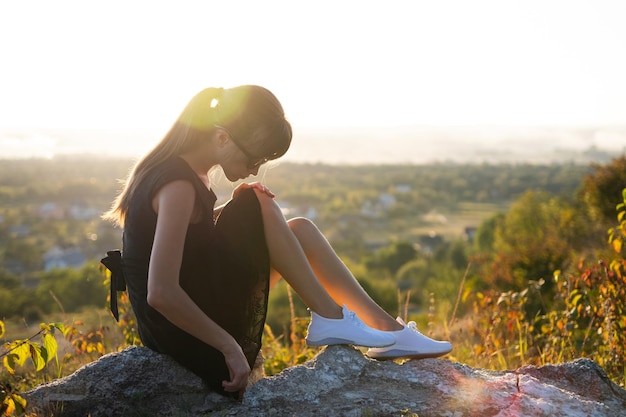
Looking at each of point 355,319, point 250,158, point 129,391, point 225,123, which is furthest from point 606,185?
point 129,391

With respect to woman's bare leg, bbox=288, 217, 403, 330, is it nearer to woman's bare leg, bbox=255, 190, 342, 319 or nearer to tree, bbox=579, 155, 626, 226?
woman's bare leg, bbox=255, 190, 342, 319

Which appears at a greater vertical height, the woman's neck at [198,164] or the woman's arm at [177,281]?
the woman's neck at [198,164]

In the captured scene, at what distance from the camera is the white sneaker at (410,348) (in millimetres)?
3156

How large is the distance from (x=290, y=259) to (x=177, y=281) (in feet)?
1.93

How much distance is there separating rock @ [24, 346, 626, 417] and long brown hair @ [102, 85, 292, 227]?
2.46ft

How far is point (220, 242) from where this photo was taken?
2.86m

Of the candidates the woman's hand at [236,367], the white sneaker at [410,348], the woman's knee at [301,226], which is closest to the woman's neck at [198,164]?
the woman's knee at [301,226]

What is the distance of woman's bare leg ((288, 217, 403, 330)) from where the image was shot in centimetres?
316

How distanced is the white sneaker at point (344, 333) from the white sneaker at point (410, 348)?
5 centimetres

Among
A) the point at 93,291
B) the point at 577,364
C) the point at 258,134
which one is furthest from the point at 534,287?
the point at 93,291

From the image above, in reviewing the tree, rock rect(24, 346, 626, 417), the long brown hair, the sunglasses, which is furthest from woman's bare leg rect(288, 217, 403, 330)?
the tree

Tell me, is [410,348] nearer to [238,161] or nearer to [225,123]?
[238,161]

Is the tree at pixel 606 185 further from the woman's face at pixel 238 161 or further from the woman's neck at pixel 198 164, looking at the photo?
the woman's neck at pixel 198 164

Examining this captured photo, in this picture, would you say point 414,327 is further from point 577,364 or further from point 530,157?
point 530,157
